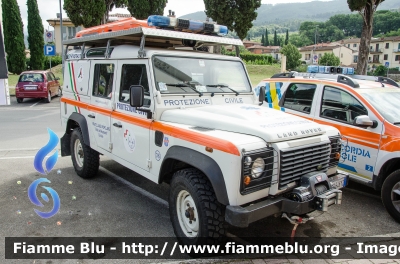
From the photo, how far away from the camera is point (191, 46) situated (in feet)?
17.4

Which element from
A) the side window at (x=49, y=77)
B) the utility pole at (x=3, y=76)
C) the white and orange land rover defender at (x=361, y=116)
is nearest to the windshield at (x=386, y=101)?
the white and orange land rover defender at (x=361, y=116)

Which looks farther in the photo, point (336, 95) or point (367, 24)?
point (367, 24)

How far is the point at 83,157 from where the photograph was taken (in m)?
5.88

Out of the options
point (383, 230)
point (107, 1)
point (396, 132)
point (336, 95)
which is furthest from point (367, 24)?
point (107, 1)

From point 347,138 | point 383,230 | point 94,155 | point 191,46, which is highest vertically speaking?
point 191,46

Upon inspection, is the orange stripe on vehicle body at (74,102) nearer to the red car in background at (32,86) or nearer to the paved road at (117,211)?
the paved road at (117,211)

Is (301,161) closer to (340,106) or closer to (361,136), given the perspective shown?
(361,136)

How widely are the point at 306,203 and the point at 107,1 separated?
1804cm

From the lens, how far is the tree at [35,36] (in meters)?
30.5

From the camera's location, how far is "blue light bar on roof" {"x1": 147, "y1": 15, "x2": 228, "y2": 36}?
4.44 metres

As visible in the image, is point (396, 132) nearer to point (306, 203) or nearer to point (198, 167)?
point (306, 203)

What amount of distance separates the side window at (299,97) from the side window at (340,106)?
10.9 inches

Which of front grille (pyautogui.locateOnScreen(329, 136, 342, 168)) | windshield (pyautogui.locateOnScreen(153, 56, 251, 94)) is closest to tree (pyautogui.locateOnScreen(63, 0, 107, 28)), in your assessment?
windshield (pyautogui.locateOnScreen(153, 56, 251, 94))

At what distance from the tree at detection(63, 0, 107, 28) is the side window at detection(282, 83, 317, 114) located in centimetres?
1417
